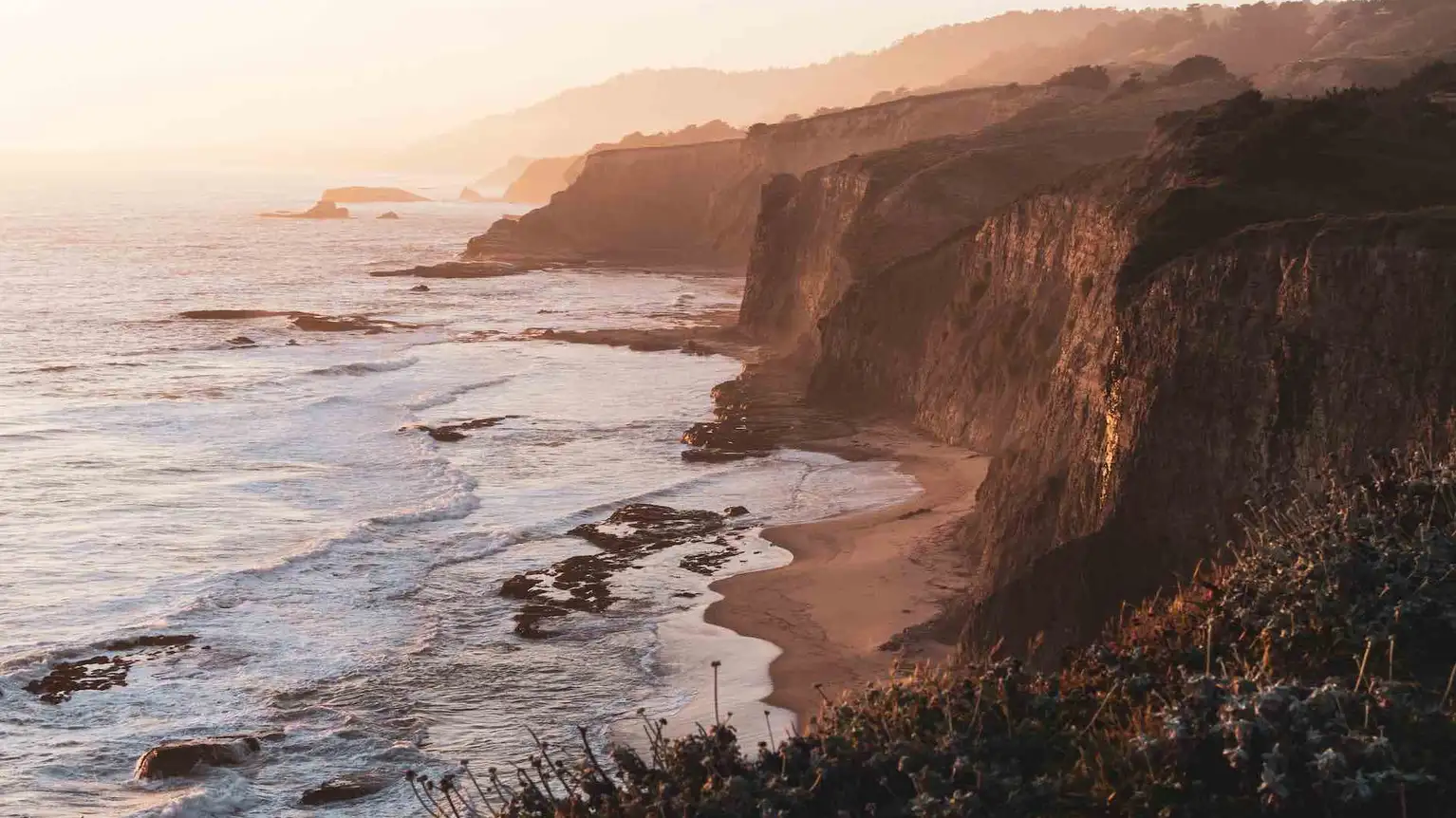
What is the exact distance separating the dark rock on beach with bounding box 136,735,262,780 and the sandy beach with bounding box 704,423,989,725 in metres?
6.38

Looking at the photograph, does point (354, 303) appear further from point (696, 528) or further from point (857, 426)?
point (696, 528)

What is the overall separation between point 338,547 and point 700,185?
85.1m

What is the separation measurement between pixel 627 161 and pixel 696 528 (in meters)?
85.4

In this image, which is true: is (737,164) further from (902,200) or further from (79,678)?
(79,678)

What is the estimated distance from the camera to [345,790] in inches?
587

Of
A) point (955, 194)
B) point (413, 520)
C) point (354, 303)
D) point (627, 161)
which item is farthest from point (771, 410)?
point (627, 161)

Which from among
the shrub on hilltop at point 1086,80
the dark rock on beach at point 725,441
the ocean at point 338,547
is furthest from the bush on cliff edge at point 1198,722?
the shrub on hilltop at point 1086,80

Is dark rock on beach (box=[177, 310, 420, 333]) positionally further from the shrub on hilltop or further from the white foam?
the shrub on hilltop

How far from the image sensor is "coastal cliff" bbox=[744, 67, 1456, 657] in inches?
603

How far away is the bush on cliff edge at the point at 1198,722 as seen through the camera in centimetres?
682

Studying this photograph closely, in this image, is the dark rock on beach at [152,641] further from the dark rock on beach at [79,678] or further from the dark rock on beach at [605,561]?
the dark rock on beach at [605,561]

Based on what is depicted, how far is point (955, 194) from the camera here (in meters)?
43.4

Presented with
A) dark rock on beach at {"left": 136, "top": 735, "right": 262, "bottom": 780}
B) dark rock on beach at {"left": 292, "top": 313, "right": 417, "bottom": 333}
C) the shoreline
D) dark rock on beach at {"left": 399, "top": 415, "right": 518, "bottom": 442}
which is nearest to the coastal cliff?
the shoreline

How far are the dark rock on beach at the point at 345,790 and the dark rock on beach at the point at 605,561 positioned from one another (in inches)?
198
